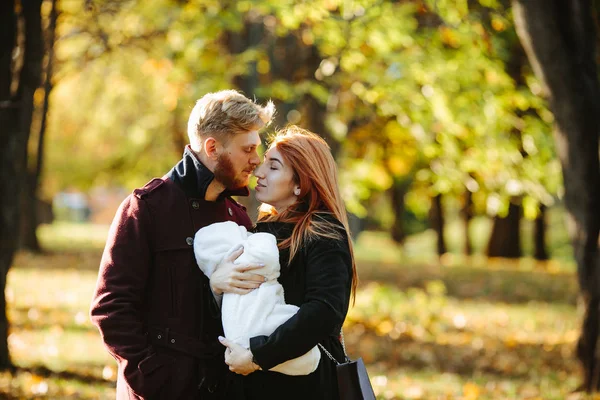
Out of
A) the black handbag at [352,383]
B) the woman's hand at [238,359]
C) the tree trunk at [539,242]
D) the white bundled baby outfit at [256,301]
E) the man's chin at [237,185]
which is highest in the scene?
the man's chin at [237,185]

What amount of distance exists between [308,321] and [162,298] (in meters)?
0.65

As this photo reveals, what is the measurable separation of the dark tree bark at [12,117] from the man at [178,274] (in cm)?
400

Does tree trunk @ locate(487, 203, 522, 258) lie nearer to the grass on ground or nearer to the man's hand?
the grass on ground

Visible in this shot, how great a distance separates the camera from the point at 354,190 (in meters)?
13.9

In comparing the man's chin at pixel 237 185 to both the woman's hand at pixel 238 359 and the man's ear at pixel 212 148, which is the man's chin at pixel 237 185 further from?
the woman's hand at pixel 238 359

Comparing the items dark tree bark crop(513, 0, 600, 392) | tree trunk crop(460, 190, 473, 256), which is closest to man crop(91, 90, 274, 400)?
dark tree bark crop(513, 0, 600, 392)

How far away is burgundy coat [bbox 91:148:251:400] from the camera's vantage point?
10.4 feet

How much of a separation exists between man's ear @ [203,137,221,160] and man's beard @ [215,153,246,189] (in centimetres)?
2

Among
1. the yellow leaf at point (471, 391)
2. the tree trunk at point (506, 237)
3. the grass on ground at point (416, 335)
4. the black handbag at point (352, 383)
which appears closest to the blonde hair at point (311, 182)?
the black handbag at point (352, 383)

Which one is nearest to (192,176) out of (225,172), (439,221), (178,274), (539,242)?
(225,172)

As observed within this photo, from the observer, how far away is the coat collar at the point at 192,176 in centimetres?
336

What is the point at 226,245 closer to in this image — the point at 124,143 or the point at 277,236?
the point at 277,236

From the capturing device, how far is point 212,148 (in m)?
3.36

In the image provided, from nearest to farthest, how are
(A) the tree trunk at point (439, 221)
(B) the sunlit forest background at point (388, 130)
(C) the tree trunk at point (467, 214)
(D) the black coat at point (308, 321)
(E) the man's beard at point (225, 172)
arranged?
1. (D) the black coat at point (308, 321)
2. (E) the man's beard at point (225, 172)
3. (B) the sunlit forest background at point (388, 130)
4. (C) the tree trunk at point (467, 214)
5. (A) the tree trunk at point (439, 221)
